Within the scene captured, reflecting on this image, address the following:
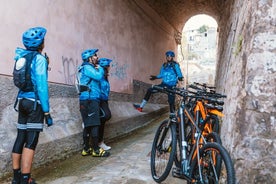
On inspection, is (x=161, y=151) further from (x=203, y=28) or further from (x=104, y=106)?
(x=203, y=28)

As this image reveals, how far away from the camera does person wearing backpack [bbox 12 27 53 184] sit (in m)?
2.96

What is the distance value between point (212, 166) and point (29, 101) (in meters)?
1.94

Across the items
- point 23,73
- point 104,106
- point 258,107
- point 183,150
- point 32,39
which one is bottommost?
point 183,150

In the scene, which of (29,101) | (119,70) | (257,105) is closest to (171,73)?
(119,70)

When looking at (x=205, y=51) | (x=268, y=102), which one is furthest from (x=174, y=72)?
(x=205, y=51)

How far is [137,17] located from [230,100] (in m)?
A: 6.07

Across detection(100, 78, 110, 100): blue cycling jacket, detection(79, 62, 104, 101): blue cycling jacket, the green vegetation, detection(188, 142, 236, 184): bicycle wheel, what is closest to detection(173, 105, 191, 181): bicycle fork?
detection(188, 142, 236, 184): bicycle wheel

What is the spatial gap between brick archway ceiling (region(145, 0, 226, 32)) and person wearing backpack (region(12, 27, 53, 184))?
24.4 ft

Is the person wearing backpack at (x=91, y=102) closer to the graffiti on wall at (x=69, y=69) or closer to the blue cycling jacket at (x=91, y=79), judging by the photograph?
the blue cycling jacket at (x=91, y=79)

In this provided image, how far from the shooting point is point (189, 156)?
9.85 feet

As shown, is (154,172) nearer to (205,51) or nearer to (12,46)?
(12,46)

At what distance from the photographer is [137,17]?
28.4 ft

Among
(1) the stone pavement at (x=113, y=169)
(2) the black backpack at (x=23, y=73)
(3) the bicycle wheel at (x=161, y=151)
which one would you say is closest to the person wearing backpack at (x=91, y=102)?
(1) the stone pavement at (x=113, y=169)

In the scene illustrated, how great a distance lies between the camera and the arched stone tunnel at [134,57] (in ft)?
8.68
